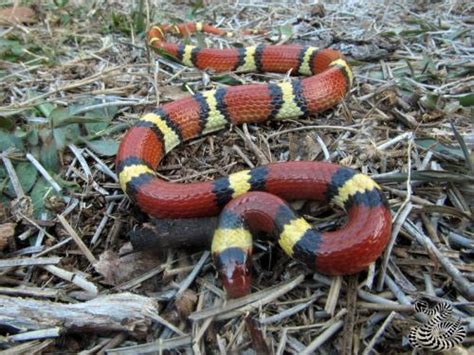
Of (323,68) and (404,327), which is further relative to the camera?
(323,68)

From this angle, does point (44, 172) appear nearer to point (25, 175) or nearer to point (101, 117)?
point (25, 175)

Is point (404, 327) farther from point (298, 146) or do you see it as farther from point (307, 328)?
point (298, 146)

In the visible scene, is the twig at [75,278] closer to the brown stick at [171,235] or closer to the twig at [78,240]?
the twig at [78,240]

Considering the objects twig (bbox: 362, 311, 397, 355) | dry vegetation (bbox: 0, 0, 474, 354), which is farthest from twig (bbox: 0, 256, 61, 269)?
twig (bbox: 362, 311, 397, 355)

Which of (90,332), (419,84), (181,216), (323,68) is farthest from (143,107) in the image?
(419,84)

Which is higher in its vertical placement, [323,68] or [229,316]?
[323,68]

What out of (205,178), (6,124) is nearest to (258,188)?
(205,178)

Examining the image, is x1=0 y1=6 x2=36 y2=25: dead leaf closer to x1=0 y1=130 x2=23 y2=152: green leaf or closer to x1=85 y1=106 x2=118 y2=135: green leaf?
x1=85 y1=106 x2=118 y2=135: green leaf
